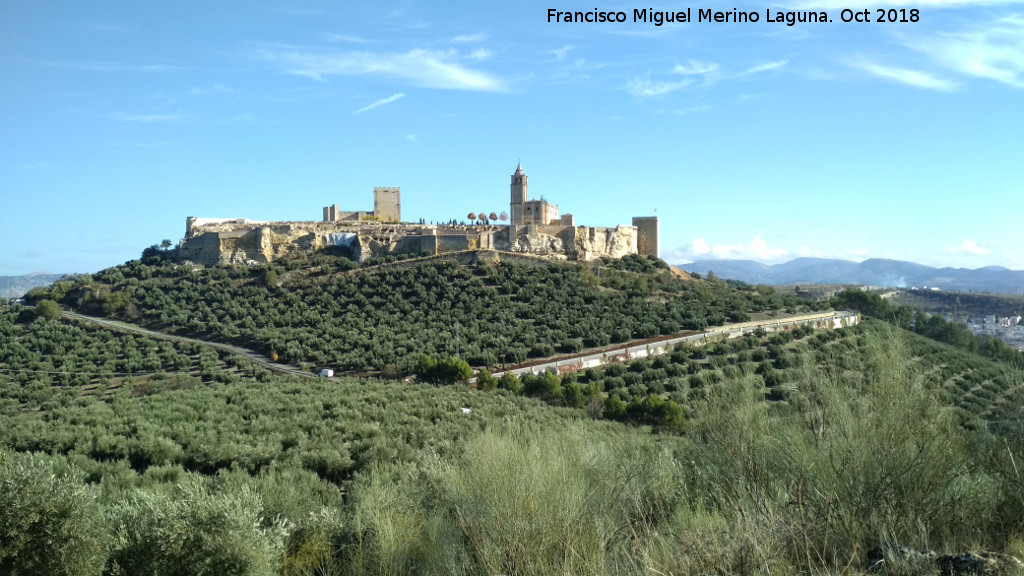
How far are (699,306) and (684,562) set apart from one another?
105 feet

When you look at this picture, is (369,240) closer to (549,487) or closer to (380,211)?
(380,211)

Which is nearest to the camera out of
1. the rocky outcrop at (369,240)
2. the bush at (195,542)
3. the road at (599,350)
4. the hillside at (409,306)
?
the bush at (195,542)

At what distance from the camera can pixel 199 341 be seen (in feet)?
93.2

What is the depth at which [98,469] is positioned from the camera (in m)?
9.82

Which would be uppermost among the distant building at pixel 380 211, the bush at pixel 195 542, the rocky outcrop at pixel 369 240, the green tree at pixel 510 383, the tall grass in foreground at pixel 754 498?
the distant building at pixel 380 211

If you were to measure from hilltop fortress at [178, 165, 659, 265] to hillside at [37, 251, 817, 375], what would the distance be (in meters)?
1.94

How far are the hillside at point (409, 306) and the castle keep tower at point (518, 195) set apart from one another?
7523mm

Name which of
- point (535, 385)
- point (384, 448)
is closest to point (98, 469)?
point (384, 448)

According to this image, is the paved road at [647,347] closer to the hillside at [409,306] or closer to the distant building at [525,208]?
the hillside at [409,306]

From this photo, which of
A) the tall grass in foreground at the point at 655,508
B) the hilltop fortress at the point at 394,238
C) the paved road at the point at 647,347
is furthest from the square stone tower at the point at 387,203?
the tall grass in foreground at the point at 655,508

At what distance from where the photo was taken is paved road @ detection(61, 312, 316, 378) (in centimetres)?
2469

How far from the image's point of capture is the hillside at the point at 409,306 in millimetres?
27438

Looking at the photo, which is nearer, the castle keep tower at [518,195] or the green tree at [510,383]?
the green tree at [510,383]

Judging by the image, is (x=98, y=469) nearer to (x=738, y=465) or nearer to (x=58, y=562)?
(x=58, y=562)
